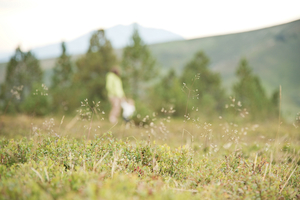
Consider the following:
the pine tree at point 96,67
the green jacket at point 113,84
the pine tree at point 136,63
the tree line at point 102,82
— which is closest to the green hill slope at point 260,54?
the tree line at point 102,82

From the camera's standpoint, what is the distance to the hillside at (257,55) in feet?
269

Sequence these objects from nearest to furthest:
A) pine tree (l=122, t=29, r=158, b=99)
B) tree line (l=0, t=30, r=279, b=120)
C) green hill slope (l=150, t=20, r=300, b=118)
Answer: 1. tree line (l=0, t=30, r=279, b=120)
2. pine tree (l=122, t=29, r=158, b=99)
3. green hill slope (l=150, t=20, r=300, b=118)

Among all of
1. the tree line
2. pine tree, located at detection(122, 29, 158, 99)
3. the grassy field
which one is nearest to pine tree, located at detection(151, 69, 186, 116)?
the tree line

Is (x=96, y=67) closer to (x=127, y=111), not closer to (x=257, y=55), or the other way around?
(x=127, y=111)

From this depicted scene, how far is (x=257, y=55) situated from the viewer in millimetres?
100375

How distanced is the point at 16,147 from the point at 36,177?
1271 mm

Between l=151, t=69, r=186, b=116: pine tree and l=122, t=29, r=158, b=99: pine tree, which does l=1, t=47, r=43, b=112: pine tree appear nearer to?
l=122, t=29, r=158, b=99: pine tree

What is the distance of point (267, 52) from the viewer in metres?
100

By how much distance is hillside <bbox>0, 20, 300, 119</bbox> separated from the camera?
269 ft

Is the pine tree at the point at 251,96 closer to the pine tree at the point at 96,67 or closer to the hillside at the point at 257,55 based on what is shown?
the pine tree at the point at 96,67

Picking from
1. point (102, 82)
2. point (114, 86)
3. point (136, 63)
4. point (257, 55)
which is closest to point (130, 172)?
point (114, 86)

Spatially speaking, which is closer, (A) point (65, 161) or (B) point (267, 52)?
(A) point (65, 161)

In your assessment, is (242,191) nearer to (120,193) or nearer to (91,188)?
(120,193)

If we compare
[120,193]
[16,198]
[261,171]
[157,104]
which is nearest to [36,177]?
[16,198]
